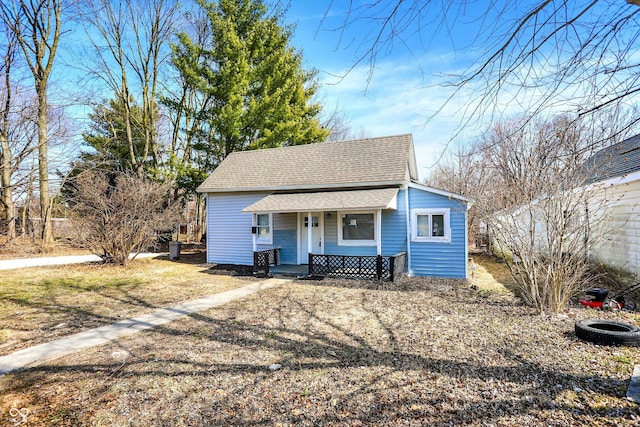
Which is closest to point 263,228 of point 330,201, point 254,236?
point 254,236

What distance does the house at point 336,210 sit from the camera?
11398mm

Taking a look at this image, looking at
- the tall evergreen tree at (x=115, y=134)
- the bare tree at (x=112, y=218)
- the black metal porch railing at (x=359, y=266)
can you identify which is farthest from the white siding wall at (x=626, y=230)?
the tall evergreen tree at (x=115, y=134)

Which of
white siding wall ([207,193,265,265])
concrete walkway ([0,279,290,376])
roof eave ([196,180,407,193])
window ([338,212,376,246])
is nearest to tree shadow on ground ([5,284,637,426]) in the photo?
concrete walkway ([0,279,290,376])

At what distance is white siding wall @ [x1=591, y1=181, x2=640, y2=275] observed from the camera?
8.72 m

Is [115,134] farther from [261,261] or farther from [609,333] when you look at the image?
[609,333]

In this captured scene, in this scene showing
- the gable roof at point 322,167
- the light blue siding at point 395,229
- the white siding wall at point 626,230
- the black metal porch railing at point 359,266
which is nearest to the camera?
the white siding wall at point 626,230

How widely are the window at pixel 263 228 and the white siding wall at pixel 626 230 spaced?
10.4 m

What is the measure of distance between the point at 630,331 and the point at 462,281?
18.4ft

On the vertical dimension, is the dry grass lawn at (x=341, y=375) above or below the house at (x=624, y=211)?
below

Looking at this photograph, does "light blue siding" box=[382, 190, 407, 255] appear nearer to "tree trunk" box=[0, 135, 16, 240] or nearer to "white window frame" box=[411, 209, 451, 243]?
"white window frame" box=[411, 209, 451, 243]

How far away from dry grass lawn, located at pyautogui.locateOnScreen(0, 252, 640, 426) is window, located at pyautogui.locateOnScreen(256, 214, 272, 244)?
7.26 metres

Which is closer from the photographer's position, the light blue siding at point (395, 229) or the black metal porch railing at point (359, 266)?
the black metal porch railing at point (359, 266)

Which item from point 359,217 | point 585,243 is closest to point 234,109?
point 359,217

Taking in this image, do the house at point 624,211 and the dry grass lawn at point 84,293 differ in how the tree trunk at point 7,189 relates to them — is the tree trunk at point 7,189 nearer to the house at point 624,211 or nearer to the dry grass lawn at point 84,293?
the dry grass lawn at point 84,293
